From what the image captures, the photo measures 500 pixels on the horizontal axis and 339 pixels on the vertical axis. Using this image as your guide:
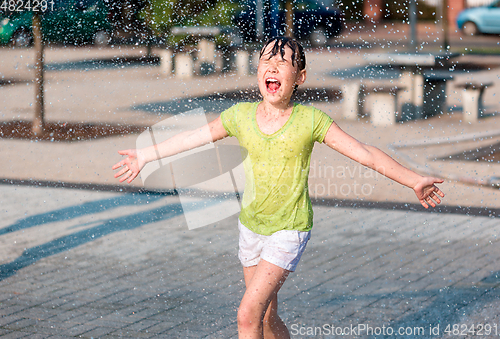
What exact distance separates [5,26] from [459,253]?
24.4m

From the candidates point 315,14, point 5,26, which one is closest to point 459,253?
point 5,26

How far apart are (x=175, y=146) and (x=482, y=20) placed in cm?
3179

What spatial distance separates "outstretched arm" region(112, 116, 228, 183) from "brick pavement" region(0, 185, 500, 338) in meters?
1.14

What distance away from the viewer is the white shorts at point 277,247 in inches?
112

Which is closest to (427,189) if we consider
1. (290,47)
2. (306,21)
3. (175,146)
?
(290,47)

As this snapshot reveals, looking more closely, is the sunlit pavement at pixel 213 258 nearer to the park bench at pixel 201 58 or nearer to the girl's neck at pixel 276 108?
the girl's neck at pixel 276 108

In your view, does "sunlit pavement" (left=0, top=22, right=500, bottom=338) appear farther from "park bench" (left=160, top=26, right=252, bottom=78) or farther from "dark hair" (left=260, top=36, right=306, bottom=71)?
"park bench" (left=160, top=26, right=252, bottom=78)

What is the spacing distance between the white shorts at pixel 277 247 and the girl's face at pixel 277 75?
0.58 meters

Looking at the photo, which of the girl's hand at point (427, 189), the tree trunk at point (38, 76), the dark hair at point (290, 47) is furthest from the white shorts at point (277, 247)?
the tree trunk at point (38, 76)

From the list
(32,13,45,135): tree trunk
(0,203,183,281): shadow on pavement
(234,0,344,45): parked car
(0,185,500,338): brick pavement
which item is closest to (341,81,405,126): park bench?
(32,13,45,135): tree trunk

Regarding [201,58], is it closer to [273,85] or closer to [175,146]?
A: [175,146]

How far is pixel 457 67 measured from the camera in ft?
68.4

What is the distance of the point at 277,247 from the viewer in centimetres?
286

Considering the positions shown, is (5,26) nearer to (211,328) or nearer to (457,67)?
(457,67)
